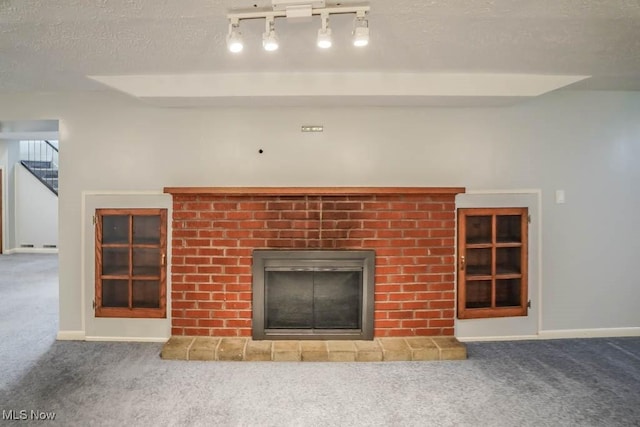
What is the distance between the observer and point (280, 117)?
285 cm

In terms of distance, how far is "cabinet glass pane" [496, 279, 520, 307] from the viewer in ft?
9.73

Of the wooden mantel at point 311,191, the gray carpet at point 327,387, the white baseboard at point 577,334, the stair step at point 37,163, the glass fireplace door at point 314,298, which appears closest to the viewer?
the gray carpet at point 327,387

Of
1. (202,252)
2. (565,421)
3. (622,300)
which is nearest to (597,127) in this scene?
(622,300)

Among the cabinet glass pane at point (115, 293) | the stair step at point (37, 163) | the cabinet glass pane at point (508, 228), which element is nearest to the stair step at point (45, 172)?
the stair step at point (37, 163)

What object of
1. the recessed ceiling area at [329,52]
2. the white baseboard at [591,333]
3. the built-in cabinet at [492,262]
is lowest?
the white baseboard at [591,333]

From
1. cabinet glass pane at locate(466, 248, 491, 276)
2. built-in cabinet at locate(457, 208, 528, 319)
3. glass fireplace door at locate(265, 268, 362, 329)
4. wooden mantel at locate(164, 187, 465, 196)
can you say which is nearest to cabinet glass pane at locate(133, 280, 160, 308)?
wooden mantel at locate(164, 187, 465, 196)

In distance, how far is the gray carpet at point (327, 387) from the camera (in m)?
1.93

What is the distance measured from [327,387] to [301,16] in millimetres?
2221

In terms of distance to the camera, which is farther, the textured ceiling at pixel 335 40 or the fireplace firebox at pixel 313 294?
the fireplace firebox at pixel 313 294

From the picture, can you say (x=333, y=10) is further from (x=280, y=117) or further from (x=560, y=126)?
(x=560, y=126)

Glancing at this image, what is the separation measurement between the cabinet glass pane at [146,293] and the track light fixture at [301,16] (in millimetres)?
2138

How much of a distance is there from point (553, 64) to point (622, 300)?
7.30 feet

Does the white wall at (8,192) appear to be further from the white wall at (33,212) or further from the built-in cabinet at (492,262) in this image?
the built-in cabinet at (492,262)

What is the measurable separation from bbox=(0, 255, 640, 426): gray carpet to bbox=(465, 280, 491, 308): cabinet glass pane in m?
0.35
